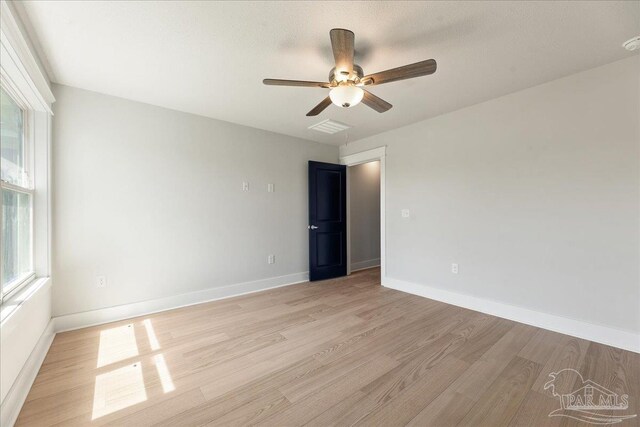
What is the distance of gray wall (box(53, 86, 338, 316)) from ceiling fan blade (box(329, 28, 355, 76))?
232cm

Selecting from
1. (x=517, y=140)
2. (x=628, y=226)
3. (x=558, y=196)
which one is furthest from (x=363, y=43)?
(x=628, y=226)

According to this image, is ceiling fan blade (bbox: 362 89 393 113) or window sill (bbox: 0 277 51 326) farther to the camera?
ceiling fan blade (bbox: 362 89 393 113)

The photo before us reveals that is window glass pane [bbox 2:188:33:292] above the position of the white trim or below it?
below

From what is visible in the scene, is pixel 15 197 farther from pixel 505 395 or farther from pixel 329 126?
pixel 505 395

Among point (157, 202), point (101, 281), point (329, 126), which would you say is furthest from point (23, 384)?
point (329, 126)

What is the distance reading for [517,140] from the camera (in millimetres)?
2795

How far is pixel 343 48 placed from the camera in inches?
64.9

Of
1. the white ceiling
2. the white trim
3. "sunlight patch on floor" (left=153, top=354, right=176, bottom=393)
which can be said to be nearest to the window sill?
"sunlight patch on floor" (left=153, top=354, right=176, bottom=393)

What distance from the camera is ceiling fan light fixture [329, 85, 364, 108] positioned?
1.95m

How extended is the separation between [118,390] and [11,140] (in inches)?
81.2

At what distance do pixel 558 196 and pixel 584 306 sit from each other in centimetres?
104

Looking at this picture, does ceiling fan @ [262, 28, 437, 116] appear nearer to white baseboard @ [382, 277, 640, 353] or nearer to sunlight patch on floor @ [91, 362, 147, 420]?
sunlight patch on floor @ [91, 362, 147, 420]

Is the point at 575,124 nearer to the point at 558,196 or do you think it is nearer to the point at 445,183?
the point at 558,196

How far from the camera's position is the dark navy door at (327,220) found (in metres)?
4.44
